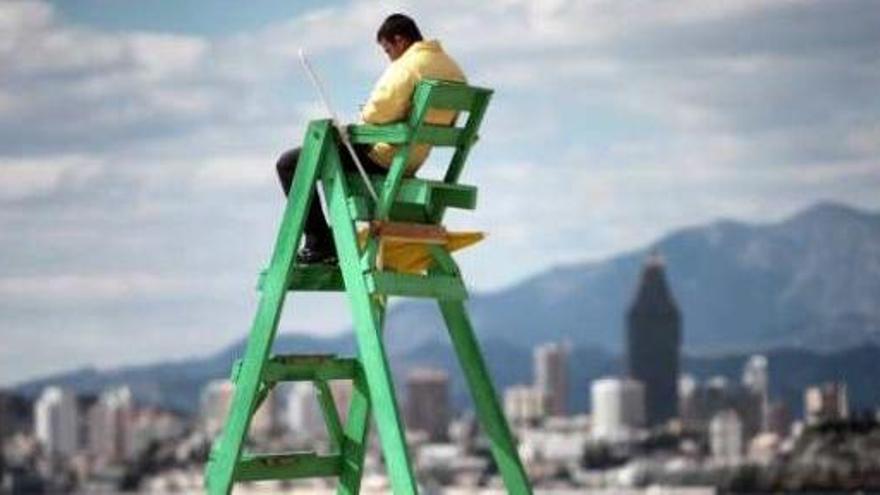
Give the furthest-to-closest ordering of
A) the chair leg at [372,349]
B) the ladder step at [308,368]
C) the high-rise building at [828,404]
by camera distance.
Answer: the high-rise building at [828,404] → the ladder step at [308,368] → the chair leg at [372,349]

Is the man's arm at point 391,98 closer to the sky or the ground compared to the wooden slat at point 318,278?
closer to the sky

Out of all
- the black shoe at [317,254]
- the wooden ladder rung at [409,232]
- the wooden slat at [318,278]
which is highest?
the wooden ladder rung at [409,232]

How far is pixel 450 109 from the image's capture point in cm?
1231

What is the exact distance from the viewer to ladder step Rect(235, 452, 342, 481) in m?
12.5

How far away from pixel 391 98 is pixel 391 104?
24 mm

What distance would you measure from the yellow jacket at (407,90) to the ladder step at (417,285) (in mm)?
431

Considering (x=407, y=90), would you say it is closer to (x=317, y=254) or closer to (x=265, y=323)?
(x=317, y=254)

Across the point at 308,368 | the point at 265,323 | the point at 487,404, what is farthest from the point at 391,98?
the point at 487,404

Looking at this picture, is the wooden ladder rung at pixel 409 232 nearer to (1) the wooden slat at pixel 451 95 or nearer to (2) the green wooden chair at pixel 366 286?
(2) the green wooden chair at pixel 366 286

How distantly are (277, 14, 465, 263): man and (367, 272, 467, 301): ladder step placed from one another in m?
0.43

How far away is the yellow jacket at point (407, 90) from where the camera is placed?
483 inches

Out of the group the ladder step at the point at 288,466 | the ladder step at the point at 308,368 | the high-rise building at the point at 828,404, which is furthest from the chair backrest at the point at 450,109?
the high-rise building at the point at 828,404

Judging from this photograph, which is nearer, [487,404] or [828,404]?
[487,404]

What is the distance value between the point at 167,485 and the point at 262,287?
592 feet
